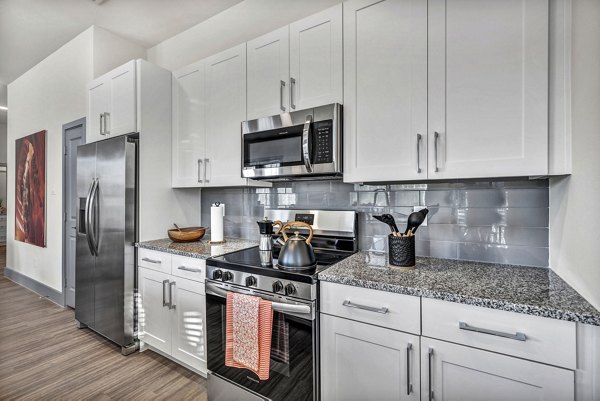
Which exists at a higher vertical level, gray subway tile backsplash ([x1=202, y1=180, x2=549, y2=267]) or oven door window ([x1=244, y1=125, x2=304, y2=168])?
oven door window ([x1=244, y1=125, x2=304, y2=168])

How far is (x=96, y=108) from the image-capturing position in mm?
2789

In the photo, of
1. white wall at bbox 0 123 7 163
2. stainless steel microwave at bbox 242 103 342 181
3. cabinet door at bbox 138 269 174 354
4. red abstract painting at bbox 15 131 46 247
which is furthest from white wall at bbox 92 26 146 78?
white wall at bbox 0 123 7 163

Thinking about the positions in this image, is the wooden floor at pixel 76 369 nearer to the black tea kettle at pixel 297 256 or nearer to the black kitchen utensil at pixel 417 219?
the black tea kettle at pixel 297 256

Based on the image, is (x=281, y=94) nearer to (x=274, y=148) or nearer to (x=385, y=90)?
(x=274, y=148)

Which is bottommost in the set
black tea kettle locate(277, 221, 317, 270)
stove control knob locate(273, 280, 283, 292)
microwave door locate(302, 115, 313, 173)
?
stove control knob locate(273, 280, 283, 292)

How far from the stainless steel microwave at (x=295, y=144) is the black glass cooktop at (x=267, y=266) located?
52 cm

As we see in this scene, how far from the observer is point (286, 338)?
59.5 inches

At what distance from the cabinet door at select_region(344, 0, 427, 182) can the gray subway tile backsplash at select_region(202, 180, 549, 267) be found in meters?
0.33

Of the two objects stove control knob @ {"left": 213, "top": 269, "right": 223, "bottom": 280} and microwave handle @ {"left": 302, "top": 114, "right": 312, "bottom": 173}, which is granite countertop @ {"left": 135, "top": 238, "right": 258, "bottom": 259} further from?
microwave handle @ {"left": 302, "top": 114, "right": 312, "bottom": 173}

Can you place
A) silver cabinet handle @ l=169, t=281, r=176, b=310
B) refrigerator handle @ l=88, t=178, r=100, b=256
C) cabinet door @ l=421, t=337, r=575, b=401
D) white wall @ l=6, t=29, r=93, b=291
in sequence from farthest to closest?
white wall @ l=6, t=29, r=93, b=291 → refrigerator handle @ l=88, t=178, r=100, b=256 → silver cabinet handle @ l=169, t=281, r=176, b=310 → cabinet door @ l=421, t=337, r=575, b=401

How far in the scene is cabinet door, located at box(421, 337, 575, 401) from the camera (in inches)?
39.2

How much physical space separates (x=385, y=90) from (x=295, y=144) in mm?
615

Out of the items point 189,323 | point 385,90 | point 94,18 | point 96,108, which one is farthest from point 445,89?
point 94,18

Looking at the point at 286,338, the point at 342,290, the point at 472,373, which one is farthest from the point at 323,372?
the point at 472,373
